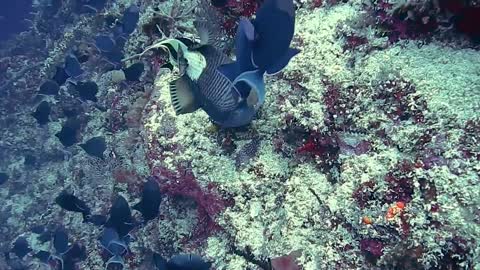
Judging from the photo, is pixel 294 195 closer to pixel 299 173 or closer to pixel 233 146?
pixel 299 173

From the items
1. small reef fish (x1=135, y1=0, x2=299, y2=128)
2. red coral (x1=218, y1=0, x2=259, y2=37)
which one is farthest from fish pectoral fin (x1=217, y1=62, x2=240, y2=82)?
red coral (x1=218, y1=0, x2=259, y2=37)

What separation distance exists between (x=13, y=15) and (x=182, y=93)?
2004 cm

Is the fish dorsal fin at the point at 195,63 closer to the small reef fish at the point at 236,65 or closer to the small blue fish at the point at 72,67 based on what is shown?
the small reef fish at the point at 236,65

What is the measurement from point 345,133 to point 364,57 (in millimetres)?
596

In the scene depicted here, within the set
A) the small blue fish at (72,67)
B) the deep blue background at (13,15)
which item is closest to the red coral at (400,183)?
the small blue fish at (72,67)

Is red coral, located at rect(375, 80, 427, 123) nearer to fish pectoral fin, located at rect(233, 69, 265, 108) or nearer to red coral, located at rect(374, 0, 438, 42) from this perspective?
red coral, located at rect(374, 0, 438, 42)

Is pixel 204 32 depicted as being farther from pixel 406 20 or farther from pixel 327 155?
pixel 406 20

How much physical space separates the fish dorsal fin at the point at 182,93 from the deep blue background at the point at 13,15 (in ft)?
63.0

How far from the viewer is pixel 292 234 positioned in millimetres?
2611

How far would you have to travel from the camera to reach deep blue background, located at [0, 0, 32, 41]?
61.7 feet

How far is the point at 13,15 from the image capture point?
749 inches

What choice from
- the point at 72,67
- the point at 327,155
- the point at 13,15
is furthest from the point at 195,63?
the point at 13,15

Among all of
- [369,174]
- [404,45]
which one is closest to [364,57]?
[404,45]

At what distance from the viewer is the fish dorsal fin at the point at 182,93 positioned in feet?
8.45
